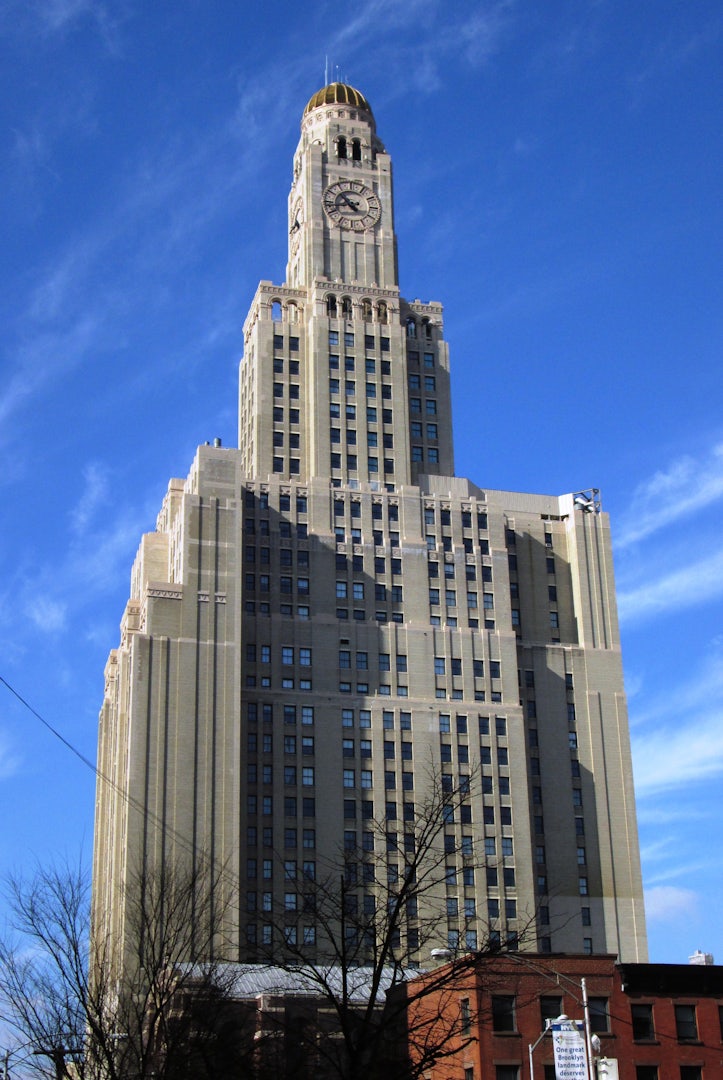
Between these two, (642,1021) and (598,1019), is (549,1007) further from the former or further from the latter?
(642,1021)

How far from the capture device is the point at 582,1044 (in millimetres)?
58656

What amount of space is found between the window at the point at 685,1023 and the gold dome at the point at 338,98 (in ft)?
397

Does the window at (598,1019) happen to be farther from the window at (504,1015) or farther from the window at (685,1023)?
the window at (504,1015)

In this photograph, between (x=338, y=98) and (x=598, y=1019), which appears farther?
(x=338, y=98)

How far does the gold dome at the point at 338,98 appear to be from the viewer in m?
172

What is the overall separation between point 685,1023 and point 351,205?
108 meters

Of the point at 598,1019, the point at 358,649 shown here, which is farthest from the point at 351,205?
the point at 598,1019

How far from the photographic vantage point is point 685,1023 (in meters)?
→ 79.8

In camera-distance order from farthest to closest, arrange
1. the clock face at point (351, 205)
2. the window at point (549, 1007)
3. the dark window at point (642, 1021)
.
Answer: the clock face at point (351, 205) → the dark window at point (642, 1021) → the window at point (549, 1007)

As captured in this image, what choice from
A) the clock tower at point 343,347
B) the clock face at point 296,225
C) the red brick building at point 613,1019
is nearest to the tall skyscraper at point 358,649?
the clock tower at point 343,347

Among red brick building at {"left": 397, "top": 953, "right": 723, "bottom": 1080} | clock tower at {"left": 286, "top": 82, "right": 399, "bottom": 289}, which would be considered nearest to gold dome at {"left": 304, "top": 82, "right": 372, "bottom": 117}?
clock tower at {"left": 286, "top": 82, "right": 399, "bottom": 289}

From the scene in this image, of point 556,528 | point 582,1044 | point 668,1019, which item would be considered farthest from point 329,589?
point 582,1044

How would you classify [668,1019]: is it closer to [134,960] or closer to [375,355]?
[134,960]

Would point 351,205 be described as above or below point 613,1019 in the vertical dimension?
above
